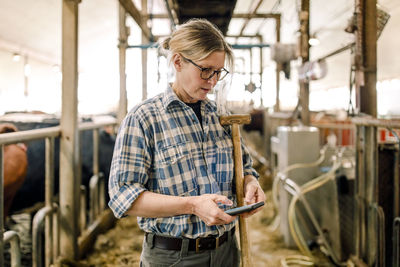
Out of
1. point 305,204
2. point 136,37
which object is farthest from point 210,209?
point 136,37

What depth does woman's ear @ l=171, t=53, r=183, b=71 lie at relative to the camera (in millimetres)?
1192

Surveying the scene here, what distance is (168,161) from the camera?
3.73ft

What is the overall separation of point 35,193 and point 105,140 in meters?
0.99

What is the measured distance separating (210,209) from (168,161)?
240 millimetres

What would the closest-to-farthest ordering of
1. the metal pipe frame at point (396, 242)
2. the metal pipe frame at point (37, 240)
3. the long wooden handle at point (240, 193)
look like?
the long wooden handle at point (240, 193) → the metal pipe frame at point (396, 242) → the metal pipe frame at point (37, 240)

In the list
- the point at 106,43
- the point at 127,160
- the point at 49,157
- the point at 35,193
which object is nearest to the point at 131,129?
the point at 127,160

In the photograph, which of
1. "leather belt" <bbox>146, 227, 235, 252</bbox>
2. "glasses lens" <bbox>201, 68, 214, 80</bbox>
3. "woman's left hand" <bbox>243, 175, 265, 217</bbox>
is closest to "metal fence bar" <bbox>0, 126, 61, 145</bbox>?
"leather belt" <bbox>146, 227, 235, 252</bbox>

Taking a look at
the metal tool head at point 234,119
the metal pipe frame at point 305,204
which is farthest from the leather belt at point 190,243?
the metal pipe frame at point 305,204

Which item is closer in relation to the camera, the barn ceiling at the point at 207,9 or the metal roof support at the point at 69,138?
the metal roof support at the point at 69,138

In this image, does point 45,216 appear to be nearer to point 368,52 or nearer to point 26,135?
point 26,135

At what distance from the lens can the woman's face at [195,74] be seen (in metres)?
1.18

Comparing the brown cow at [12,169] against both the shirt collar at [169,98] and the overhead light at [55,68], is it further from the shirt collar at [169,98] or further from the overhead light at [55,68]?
the overhead light at [55,68]

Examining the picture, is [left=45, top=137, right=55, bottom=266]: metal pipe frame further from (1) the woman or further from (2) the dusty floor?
(1) the woman

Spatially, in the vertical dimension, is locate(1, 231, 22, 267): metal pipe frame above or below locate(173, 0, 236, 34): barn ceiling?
below
